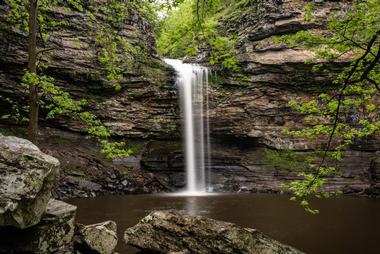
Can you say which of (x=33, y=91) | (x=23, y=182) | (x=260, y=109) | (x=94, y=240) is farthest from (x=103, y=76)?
(x=23, y=182)

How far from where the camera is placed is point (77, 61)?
2297 cm

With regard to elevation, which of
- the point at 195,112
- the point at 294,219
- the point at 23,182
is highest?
the point at 195,112

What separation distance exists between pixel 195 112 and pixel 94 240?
20614mm

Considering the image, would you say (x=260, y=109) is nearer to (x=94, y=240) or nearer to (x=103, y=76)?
(x=103, y=76)

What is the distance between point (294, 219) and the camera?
12117 mm

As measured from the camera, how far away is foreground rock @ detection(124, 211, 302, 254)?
6.27 m

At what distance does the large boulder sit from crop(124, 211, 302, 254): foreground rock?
99.6 inches

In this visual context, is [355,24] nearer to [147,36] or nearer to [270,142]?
[270,142]

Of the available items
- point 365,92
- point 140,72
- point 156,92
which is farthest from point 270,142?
point 365,92

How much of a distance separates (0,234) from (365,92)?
7220mm

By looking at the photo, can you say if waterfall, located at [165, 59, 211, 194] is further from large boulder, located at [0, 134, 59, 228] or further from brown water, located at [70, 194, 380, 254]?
large boulder, located at [0, 134, 59, 228]

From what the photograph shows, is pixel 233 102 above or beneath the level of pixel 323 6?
beneath

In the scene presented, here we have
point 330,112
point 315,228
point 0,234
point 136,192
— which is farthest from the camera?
point 136,192

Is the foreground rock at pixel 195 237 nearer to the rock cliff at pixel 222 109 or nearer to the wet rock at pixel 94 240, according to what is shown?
the wet rock at pixel 94 240
